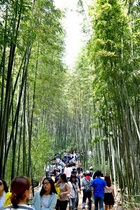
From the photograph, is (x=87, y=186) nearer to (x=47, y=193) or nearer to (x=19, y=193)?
(x=47, y=193)

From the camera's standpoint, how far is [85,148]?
18.6m

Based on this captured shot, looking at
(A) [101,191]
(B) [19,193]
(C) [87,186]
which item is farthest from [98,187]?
(B) [19,193]

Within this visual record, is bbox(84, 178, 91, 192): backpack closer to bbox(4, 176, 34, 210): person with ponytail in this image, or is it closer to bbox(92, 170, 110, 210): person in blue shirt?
bbox(92, 170, 110, 210): person in blue shirt

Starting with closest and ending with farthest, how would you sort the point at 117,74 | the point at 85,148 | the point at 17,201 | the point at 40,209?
the point at 17,201 < the point at 40,209 < the point at 117,74 < the point at 85,148

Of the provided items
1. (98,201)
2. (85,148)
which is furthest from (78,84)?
(98,201)

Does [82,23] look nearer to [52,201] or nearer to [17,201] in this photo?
[52,201]

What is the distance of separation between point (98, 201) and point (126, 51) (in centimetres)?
335

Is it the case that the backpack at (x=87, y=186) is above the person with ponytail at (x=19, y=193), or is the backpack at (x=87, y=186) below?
below

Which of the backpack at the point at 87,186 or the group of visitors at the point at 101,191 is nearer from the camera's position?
the group of visitors at the point at 101,191

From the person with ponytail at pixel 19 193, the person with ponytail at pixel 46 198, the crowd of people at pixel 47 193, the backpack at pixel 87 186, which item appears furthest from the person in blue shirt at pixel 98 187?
the person with ponytail at pixel 19 193

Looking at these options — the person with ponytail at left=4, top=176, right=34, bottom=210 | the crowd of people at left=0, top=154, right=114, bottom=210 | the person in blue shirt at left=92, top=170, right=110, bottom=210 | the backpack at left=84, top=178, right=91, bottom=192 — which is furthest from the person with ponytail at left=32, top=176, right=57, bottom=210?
the backpack at left=84, top=178, right=91, bottom=192

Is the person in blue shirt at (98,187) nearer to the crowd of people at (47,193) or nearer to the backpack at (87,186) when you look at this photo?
the crowd of people at (47,193)

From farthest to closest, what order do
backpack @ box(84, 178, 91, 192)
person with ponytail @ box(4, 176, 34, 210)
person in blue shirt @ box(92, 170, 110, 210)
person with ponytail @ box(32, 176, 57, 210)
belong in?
backpack @ box(84, 178, 91, 192)
person in blue shirt @ box(92, 170, 110, 210)
person with ponytail @ box(32, 176, 57, 210)
person with ponytail @ box(4, 176, 34, 210)

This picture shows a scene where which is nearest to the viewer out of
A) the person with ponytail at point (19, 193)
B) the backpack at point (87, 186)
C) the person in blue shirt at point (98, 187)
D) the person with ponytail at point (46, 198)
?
the person with ponytail at point (19, 193)
